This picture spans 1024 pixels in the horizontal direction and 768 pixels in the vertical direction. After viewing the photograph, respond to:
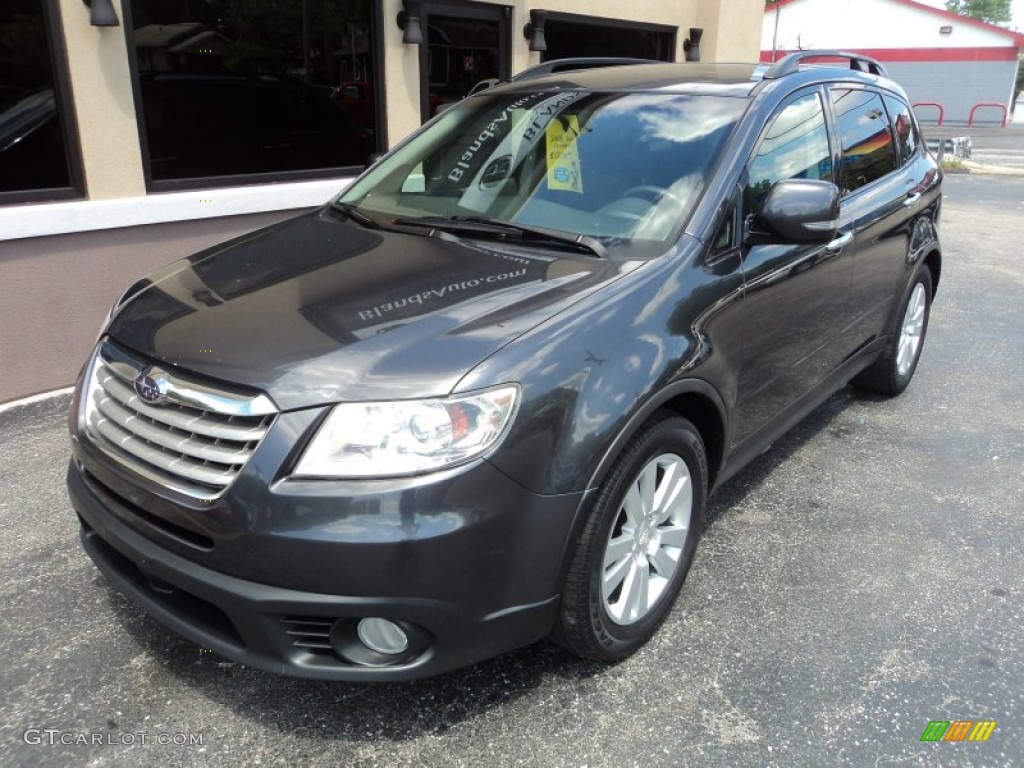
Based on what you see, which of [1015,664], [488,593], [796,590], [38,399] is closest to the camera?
[488,593]

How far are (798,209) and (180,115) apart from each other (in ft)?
15.4

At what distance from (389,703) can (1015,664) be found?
1950 millimetres

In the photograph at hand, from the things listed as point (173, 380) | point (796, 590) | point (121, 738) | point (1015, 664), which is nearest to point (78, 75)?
point (173, 380)

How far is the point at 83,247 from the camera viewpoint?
491cm

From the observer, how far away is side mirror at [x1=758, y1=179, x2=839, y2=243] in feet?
9.18

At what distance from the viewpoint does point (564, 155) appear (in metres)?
3.09

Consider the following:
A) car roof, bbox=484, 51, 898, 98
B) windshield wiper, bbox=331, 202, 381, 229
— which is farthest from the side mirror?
windshield wiper, bbox=331, 202, 381, 229

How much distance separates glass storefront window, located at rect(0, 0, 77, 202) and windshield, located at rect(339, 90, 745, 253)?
2.53 meters

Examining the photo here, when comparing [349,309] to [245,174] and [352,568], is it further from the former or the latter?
[245,174]

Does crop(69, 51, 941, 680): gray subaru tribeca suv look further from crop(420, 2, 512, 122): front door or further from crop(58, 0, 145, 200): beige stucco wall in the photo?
crop(420, 2, 512, 122): front door

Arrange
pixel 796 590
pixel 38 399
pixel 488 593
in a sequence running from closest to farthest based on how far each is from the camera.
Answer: pixel 488 593 → pixel 796 590 → pixel 38 399

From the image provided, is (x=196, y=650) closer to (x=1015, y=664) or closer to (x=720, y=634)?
(x=720, y=634)

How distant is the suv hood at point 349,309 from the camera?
2.04 meters

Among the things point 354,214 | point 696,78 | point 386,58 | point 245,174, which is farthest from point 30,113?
point 696,78
